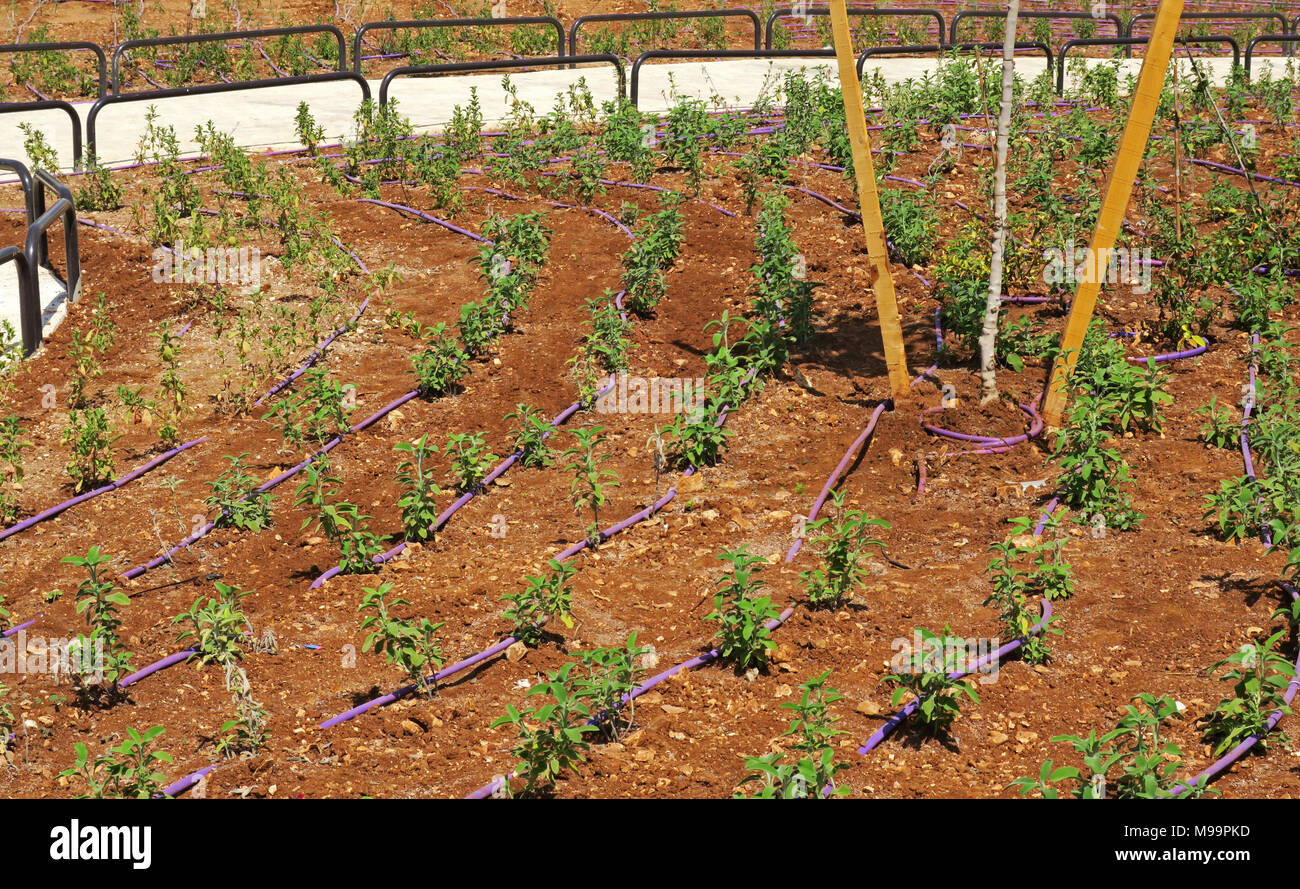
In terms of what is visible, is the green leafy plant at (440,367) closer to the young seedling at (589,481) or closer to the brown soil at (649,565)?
the brown soil at (649,565)

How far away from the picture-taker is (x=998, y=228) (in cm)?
695

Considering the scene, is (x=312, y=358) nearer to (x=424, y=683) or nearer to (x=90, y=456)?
(x=90, y=456)

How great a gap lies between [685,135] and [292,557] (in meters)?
6.25

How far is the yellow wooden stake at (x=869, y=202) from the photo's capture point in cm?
649

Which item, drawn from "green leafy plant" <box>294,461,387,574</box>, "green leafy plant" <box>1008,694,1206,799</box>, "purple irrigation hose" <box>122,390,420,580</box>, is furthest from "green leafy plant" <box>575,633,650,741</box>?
"purple irrigation hose" <box>122,390,420,580</box>

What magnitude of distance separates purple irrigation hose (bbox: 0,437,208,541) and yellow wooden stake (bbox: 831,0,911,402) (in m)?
3.87

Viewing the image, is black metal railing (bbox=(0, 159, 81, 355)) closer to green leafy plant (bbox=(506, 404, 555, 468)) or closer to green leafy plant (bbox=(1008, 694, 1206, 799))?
green leafy plant (bbox=(506, 404, 555, 468))

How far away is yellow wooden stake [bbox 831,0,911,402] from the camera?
21.3 feet

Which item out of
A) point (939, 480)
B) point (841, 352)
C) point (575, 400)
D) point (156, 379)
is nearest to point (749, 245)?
point (841, 352)

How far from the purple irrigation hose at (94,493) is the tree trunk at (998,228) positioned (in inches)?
173

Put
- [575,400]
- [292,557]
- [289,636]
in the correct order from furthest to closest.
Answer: [575,400], [292,557], [289,636]

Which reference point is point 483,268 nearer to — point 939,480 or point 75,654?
point 939,480

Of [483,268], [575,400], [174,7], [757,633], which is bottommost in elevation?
[757,633]

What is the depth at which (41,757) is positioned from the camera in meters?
4.88
